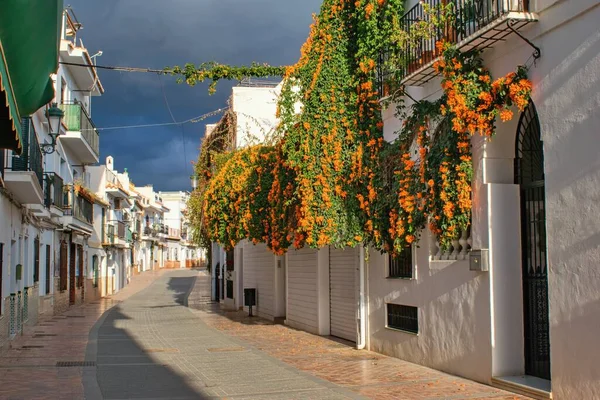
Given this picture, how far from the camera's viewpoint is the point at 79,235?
1307 inches

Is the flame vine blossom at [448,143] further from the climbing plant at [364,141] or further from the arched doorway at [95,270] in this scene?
the arched doorway at [95,270]

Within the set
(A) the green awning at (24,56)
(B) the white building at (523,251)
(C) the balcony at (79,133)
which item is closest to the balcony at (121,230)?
(C) the balcony at (79,133)

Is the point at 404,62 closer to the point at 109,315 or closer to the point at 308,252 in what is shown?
the point at 308,252

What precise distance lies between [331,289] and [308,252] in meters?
1.63

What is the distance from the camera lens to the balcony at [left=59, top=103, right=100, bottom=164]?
28203mm

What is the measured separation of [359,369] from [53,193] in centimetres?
1607

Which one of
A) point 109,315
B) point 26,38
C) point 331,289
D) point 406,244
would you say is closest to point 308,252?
point 331,289

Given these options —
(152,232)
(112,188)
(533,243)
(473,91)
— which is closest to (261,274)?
(533,243)

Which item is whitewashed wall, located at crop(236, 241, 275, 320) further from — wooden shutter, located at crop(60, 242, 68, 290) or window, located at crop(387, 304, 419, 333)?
window, located at crop(387, 304, 419, 333)

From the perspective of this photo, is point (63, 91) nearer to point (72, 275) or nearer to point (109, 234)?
point (72, 275)

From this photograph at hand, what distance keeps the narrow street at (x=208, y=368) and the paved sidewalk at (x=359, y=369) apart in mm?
14

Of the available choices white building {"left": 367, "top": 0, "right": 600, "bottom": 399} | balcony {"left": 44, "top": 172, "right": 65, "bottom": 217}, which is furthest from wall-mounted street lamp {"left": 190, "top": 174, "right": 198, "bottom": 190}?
white building {"left": 367, "top": 0, "right": 600, "bottom": 399}

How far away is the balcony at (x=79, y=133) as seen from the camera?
28.2 meters

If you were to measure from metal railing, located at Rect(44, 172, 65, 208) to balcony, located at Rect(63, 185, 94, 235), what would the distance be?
2.83 meters
